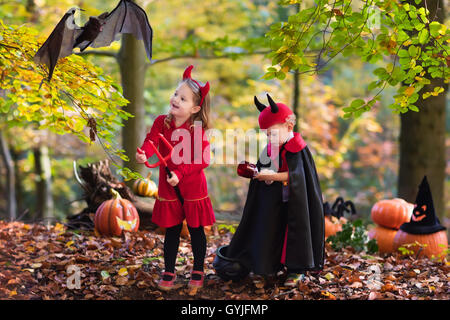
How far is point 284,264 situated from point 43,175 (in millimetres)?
7371

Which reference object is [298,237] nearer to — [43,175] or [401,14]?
[401,14]

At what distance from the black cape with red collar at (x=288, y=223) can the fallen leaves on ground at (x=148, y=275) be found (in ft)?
0.78

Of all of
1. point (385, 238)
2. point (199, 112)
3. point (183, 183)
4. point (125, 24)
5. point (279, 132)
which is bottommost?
point (385, 238)

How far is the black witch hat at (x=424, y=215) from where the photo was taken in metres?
4.68

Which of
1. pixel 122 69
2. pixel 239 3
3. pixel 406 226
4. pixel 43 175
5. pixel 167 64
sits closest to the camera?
pixel 406 226

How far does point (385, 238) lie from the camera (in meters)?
5.18

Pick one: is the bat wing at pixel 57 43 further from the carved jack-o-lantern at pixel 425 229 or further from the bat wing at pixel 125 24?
the carved jack-o-lantern at pixel 425 229

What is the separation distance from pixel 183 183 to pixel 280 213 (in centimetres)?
83

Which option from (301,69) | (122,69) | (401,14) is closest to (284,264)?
(301,69)

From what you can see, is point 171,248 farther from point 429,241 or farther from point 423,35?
point 429,241

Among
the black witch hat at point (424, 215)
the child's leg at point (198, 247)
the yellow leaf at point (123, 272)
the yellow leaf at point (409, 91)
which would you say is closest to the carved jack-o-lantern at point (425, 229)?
the black witch hat at point (424, 215)

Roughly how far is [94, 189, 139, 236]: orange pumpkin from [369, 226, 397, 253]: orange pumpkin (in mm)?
2858

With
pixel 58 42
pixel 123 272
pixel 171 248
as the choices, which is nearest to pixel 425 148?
pixel 171 248

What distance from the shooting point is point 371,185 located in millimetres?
13773
